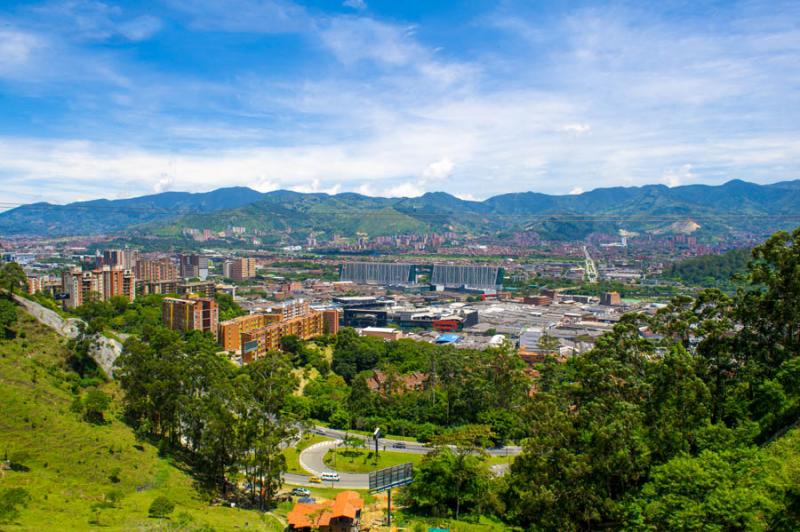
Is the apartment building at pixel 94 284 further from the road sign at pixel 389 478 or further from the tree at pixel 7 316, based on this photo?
the road sign at pixel 389 478

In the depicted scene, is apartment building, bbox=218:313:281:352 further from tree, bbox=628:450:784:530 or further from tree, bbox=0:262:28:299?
tree, bbox=628:450:784:530

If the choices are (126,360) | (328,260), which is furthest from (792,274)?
(328,260)

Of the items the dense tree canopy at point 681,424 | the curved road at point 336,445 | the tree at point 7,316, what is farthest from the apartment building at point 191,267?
the dense tree canopy at point 681,424

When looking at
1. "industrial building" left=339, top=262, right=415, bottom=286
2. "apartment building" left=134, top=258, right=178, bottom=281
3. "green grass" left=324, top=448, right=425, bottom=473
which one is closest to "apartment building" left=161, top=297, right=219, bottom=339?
"green grass" left=324, top=448, right=425, bottom=473

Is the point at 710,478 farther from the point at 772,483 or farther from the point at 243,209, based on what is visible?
the point at 243,209

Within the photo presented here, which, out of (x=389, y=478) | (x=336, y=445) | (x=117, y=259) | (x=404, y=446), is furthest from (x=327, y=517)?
(x=117, y=259)

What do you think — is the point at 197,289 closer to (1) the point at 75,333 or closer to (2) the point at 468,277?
(1) the point at 75,333
